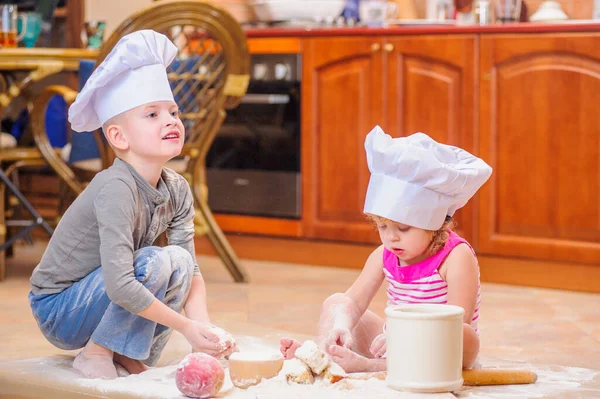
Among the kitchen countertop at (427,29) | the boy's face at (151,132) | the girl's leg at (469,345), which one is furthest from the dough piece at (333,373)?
the kitchen countertop at (427,29)

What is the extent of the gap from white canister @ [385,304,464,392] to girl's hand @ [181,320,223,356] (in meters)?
0.34

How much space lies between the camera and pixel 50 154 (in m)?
3.66

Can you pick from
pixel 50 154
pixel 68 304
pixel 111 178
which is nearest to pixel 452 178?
pixel 111 178

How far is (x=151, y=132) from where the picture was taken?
2082 mm

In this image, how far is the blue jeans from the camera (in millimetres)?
2045

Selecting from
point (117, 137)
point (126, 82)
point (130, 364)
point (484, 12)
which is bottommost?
point (130, 364)

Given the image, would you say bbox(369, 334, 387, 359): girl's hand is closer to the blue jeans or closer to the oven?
the blue jeans

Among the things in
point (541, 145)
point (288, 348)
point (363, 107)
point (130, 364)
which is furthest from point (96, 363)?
point (363, 107)

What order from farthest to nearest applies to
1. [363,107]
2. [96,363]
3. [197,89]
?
[363,107] < [197,89] < [96,363]

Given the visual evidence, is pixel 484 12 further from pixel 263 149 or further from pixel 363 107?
pixel 263 149

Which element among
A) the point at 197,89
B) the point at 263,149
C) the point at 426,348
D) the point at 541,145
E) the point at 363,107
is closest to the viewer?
the point at 426,348

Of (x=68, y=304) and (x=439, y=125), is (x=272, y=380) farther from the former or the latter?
(x=439, y=125)

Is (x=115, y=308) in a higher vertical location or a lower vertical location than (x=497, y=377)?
higher

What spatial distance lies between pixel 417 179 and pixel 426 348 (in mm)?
322
